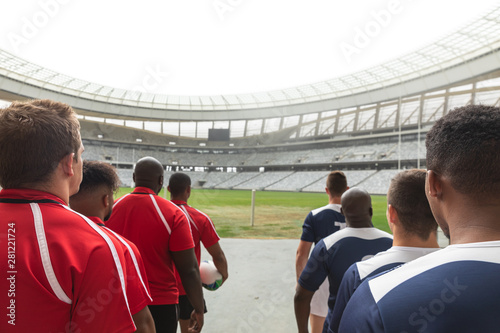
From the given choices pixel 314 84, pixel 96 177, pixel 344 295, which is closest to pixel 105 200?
pixel 96 177

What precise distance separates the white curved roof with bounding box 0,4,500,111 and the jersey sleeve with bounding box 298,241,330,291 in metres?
29.0

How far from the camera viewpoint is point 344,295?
1.55 meters

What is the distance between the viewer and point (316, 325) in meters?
3.30

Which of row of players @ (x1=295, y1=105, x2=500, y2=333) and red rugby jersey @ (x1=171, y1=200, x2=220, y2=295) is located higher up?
row of players @ (x1=295, y1=105, x2=500, y2=333)

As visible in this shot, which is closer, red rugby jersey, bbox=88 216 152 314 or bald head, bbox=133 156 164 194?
red rugby jersey, bbox=88 216 152 314

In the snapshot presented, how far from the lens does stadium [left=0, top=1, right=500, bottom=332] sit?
1232 inches

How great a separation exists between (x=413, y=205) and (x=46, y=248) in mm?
1848

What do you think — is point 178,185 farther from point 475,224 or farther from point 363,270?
point 475,224

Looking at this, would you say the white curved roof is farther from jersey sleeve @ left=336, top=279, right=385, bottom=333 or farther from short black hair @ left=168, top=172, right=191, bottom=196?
jersey sleeve @ left=336, top=279, right=385, bottom=333

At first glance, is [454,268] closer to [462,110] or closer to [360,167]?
[462,110]

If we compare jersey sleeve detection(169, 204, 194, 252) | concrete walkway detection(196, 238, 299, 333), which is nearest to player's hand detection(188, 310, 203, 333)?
jersey sleeve detection(169, 204, 194, 252)

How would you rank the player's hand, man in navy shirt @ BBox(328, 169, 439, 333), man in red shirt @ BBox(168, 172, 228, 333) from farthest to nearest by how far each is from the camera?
man in red shirt @ BBox(168, 172, 228, 333) → the player's hand → man in navy shirt @ BBox(328, 169, 439, 333)

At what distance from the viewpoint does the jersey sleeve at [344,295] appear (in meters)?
1.49

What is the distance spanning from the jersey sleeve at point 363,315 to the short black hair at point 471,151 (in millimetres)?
470
